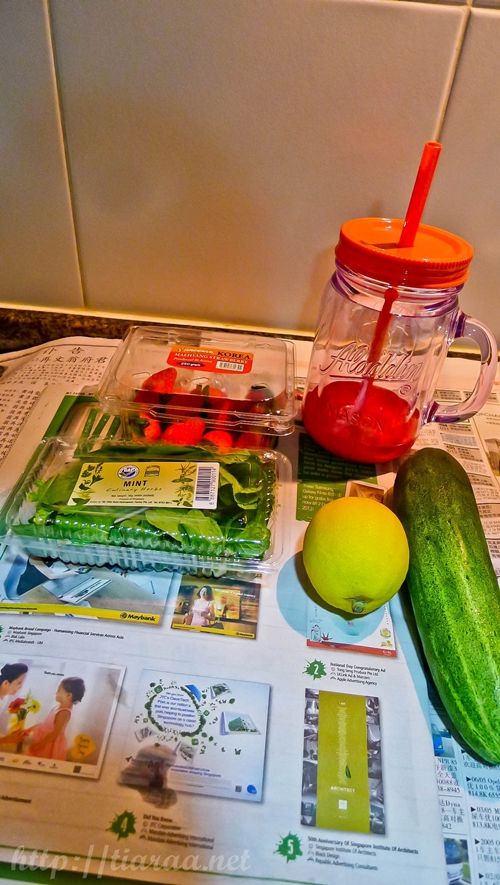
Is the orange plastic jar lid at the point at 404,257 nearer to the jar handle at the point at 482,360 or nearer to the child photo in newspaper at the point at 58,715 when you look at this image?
the jar handle at the point at 482,360

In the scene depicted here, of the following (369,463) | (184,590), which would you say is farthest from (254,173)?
(184,590)

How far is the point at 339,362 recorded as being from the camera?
2.13 ft

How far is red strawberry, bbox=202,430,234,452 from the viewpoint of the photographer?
604 millimetres

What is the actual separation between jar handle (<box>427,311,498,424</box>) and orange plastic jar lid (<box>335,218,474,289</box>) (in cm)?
8

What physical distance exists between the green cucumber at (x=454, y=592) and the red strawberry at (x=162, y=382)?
277 millimetres

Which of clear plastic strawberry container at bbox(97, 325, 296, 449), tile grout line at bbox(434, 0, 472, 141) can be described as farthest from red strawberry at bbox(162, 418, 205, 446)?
tile grout line at bbox(434, 0, 472, 141)

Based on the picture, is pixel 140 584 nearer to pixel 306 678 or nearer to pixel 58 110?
pixel 306 678

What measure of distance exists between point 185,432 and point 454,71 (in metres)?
Result: 0.46

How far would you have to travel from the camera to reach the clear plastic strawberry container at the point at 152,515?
50 cm

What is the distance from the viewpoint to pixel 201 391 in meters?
0.63

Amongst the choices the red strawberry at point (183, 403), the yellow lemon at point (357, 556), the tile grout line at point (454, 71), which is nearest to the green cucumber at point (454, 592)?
the yellow lemon at point (357, 556)

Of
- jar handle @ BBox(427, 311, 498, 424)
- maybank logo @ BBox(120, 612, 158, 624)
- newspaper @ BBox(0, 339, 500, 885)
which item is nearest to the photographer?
newspaper @ BBox(0, 339, 500, 885)

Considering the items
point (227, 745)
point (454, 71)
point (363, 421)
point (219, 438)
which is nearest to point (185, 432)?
point (219, 438)

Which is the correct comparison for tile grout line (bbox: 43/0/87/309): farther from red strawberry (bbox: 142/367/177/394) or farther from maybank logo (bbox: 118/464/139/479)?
maybank logo (bbox: 118/464/139/479)
